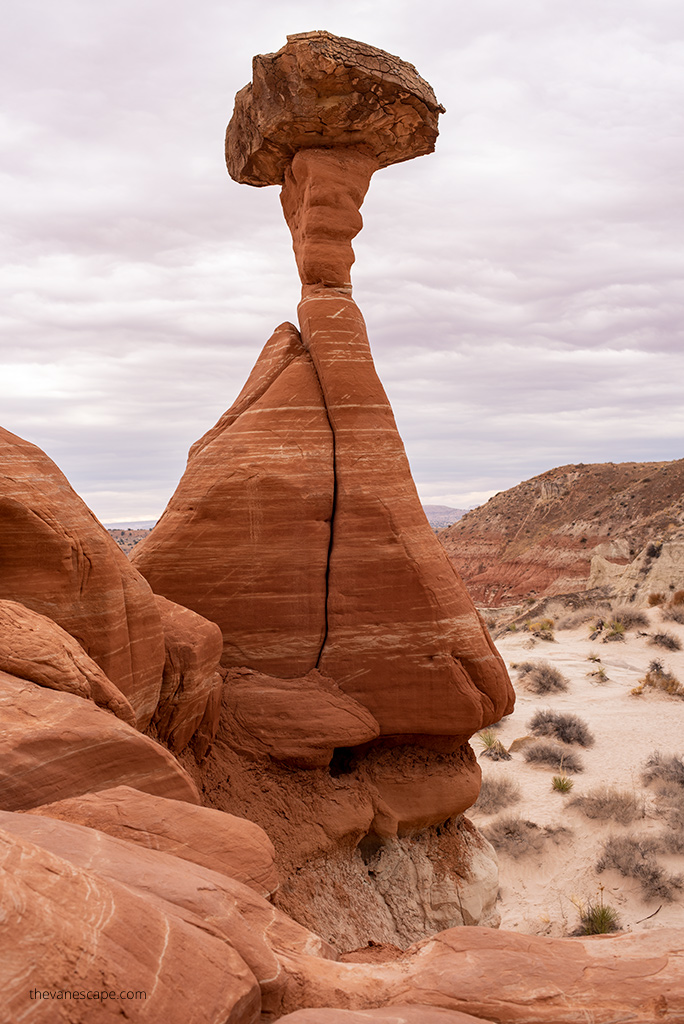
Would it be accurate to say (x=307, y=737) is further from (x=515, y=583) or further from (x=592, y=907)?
(x=515, y=583)

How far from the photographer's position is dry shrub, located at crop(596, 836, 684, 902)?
986cm

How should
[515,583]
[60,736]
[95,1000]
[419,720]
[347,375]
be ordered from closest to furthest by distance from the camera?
[95,1000] < [60,736] < [419,720] < [347,375] < [515,583]

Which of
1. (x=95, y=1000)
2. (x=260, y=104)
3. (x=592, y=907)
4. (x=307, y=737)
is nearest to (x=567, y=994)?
(x=95, y=1000)

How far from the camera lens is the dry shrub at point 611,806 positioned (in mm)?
11883

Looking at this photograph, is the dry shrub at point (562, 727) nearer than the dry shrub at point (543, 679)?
Yes

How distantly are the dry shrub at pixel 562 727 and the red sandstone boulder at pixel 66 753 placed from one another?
43.5 ft

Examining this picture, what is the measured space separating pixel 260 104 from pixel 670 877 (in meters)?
11.7

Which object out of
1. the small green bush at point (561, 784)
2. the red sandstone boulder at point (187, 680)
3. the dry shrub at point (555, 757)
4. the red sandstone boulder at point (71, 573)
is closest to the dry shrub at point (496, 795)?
the small green bush at point (561, 784)

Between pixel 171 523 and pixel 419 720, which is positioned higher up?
pixel 171 523

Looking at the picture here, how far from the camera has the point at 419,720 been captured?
7910 mm

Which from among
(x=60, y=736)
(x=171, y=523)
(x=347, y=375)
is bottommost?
(x=60, y=736)

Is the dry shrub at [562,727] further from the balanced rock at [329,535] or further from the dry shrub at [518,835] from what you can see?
the balanced rock at [329,535]

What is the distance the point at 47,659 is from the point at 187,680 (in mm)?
2367

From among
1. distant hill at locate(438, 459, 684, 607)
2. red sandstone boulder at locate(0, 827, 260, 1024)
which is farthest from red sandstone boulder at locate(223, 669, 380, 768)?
distant hill at locate(438, 459, 684, 607)
